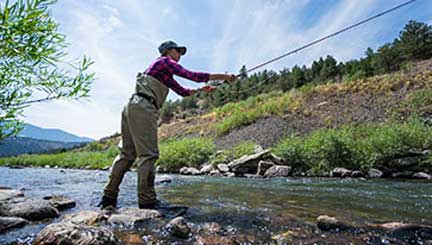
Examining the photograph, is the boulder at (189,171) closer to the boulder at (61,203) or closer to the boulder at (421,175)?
the boulder at (421,175)

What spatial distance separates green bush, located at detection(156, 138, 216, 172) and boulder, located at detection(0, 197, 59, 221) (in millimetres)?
8662

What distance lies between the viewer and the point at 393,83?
14859 millimetres

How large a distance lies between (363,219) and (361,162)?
5633 mm

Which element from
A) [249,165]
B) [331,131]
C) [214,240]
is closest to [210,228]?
[214,240]

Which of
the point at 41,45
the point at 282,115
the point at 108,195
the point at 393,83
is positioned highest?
the point at 393,83

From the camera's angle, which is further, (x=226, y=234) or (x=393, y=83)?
(x=393, y=83)

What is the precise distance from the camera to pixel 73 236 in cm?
234

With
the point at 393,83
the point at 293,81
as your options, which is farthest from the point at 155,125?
the point at 293,81

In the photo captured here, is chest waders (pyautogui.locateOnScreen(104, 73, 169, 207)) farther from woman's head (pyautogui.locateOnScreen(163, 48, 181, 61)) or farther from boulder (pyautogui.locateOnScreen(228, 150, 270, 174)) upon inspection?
boulder (pyautogui.locateOnScreen(228, 150, 270, 174))

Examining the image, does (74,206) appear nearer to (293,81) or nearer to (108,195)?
(108,195)

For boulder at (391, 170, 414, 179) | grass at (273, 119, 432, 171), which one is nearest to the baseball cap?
grass at (273, 119, 432, 171)

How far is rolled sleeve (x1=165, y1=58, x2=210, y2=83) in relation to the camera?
12.7 feet

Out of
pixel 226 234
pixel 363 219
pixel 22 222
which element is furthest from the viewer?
pixel 363 219

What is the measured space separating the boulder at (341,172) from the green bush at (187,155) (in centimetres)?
525
